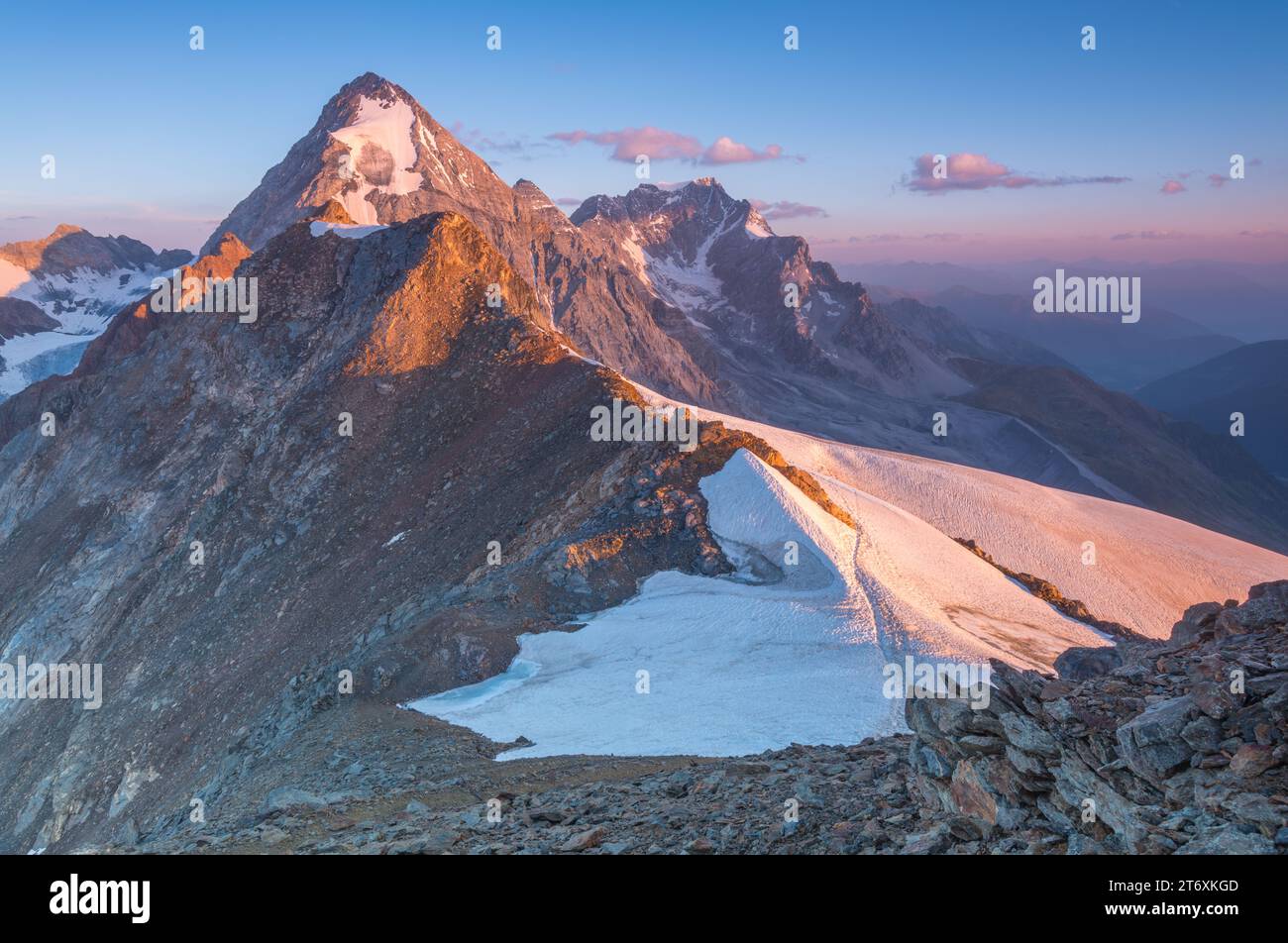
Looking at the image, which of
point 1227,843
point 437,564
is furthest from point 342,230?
point 1227,843

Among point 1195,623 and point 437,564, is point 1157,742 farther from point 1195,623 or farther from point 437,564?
point 437,564

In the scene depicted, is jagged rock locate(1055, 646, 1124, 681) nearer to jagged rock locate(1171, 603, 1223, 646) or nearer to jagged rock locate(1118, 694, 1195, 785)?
jagged rock locate(1171, 603, 1223, 646)

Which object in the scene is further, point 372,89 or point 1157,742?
point 372,89

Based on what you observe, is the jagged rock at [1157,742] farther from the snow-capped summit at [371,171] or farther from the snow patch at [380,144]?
the snow patch at [380,144]

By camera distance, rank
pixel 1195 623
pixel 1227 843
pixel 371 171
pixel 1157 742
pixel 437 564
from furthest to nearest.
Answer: pixel 371 171 → pixel 437 564 → pixel 1195 623 → pixel 1157 742 → pixel 1227 843

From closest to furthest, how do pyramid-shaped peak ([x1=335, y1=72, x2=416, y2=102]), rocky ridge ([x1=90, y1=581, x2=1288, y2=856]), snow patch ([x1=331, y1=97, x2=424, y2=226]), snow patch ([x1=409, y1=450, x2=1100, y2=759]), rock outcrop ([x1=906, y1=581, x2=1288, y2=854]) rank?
rock outcrop ([x1=906, y1=581, x2=1288, y2=854]) → rocky ridge ([x1=90, y1=581, x2=1288, y2=856]) → snow patch ([x1=409, y1=450, x2=1100, y2=759]) → snow patch ([x1=331, y1=97, x2=424, y2=226]) → pyramid-shaped peak ([x1=335, y1=72, x2=416, y2=102])

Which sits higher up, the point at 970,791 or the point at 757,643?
the point at 970,791

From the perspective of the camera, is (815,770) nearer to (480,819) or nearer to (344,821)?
(480,819)

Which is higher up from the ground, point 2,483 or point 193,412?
point 193,412

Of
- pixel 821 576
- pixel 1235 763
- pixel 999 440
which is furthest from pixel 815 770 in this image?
pixel 999 440

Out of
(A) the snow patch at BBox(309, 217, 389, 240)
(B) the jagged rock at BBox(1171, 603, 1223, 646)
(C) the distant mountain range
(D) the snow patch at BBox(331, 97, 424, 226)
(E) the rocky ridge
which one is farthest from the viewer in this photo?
(D) the snow patch at BBox(331, 97, 424, 226)

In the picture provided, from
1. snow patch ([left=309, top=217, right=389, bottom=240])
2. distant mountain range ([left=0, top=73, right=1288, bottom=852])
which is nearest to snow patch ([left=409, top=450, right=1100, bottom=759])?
distant mountain range ([left=0, top=73, right=1288, bottom=852])
